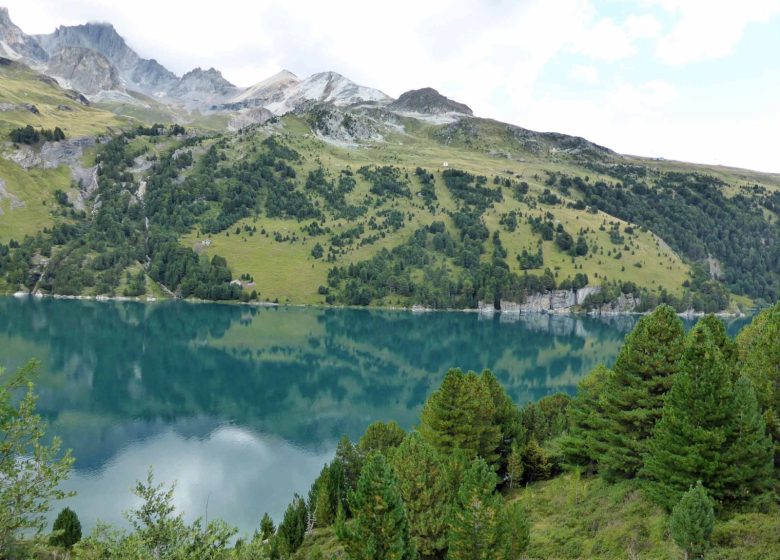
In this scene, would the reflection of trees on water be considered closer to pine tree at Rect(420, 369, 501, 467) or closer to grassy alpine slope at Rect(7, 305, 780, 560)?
pine tree at Rect(420, 369, 501, 467)

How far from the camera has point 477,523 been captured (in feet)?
84.7

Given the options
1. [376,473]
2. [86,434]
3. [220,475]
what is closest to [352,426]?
[220,475]

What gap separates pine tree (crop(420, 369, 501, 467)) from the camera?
44188 millimetres

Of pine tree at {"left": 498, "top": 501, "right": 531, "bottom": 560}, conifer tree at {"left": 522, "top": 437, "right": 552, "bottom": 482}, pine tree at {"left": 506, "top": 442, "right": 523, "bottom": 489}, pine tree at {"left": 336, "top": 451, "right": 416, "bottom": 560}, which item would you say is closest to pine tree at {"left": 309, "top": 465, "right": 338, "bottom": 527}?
pine tree at {"left": 506, "top": 442, "right": 523, "bottom": 489}

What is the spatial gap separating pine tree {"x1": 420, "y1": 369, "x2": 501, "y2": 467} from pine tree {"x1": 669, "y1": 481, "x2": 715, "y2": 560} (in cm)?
2137

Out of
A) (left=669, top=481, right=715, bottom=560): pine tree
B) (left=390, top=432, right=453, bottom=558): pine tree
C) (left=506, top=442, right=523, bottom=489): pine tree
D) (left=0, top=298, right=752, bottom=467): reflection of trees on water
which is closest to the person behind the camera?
(left=669, top=481, right=715, bottom=560): pine tree

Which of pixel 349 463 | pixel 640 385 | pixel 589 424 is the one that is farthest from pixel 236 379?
pixel 640 385

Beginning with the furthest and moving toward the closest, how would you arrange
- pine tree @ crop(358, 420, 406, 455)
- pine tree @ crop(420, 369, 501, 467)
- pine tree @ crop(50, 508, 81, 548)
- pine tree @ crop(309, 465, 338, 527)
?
pine tree @ crop(358, 420, 406, 455)
pine tree @ crop(420, 369, 501, 467)
pine tree @ crop(309, 465, 338, 527)
pine tree @ crop(50, 508, 81, 548)

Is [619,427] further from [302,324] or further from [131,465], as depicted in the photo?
[302,324]

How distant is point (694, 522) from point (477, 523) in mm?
9629

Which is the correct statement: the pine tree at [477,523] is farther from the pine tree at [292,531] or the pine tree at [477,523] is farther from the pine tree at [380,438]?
the pine tree at [380,438]

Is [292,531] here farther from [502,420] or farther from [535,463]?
[535,463]

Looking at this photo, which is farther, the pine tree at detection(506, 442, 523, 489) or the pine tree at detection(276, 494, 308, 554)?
the pine tree at detection(506, 442, 523, 489)

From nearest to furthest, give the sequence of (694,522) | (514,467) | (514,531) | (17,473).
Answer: (17,473), (694,522), (514,531), (514,467)
